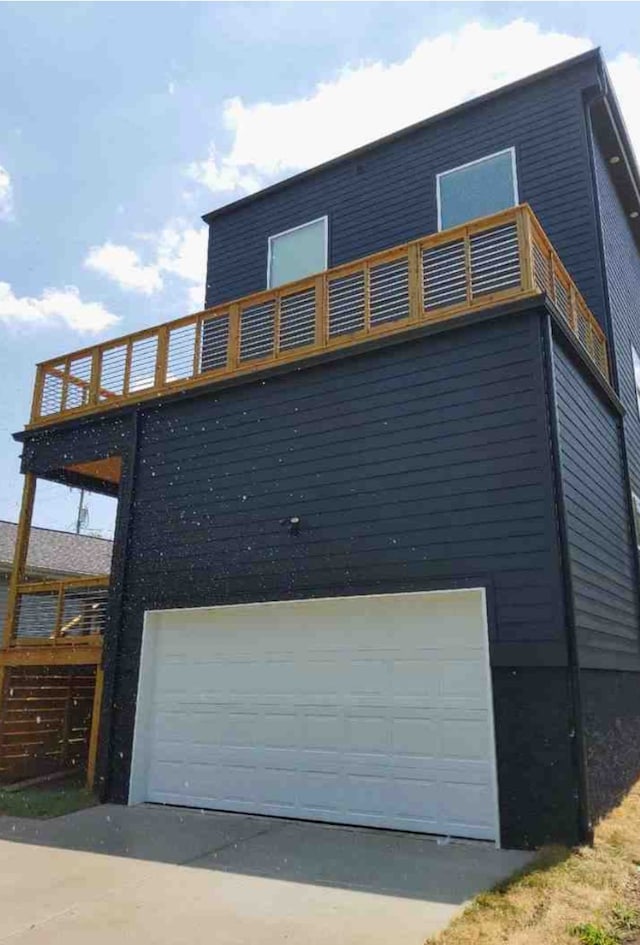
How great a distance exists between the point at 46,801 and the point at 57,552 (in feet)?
36.1

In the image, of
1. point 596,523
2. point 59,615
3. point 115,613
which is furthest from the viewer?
point 59,615

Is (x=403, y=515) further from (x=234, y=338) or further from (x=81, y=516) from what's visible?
(x=81, y=516)

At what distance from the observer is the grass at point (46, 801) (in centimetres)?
730

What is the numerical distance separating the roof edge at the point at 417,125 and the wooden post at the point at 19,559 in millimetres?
6031

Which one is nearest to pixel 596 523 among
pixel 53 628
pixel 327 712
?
pixel 327 712

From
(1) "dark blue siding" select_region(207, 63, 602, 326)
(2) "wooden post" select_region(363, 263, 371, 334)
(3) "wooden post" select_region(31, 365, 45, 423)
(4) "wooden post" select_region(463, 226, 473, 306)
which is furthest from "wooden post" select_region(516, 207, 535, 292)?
(3) "wooden post" select_region(31, 365, 45, 423)

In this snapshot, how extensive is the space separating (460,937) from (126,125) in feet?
28.8

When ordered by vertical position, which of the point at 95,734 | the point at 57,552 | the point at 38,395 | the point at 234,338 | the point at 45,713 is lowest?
the point at 95,734

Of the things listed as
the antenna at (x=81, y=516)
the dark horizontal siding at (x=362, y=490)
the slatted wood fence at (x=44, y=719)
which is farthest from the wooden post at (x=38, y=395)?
the antenna at (x=81, y=516)

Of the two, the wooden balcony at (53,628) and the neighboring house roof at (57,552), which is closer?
the wooden balcony at (53,628)

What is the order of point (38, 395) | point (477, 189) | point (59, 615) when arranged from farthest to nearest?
point (38, 395), point (477, 189), point (59, 615)

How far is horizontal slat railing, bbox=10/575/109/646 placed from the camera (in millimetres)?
9391

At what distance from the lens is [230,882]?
4.76 metres

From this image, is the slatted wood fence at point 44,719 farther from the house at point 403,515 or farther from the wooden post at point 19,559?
the wooden post at point 19,559
